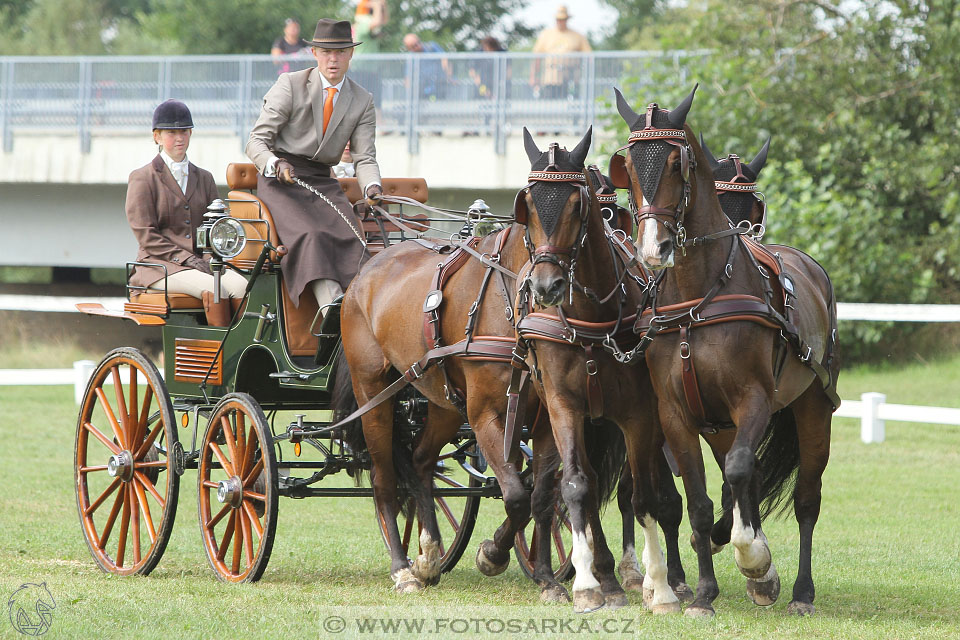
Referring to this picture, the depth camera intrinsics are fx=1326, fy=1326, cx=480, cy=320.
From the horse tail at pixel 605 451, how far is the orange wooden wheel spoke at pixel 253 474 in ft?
5.37

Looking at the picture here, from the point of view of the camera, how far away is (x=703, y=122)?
630 inches

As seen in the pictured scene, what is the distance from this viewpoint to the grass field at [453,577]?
5461mm

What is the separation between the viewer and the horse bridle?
5.33m

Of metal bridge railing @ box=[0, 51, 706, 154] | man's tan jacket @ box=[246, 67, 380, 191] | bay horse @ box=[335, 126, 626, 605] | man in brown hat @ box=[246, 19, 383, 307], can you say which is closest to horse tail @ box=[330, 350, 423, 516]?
bay horse @ box=[335, 126, 626, 605]

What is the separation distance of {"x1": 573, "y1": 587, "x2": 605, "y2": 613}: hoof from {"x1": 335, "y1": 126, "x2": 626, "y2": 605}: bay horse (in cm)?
22

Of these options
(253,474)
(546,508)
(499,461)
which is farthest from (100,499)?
(546,508)

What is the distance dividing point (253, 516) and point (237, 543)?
23 cm

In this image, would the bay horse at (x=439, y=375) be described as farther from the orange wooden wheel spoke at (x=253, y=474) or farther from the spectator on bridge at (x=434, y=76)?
the spectator on bridge at (x=434, y=76)

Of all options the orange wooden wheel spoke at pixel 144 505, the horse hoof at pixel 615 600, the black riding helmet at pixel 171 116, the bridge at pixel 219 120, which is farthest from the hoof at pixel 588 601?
the bridge at pixel 219 120

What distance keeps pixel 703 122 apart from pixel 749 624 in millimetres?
11216

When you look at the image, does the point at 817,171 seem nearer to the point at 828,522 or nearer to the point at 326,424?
the point at 828,522

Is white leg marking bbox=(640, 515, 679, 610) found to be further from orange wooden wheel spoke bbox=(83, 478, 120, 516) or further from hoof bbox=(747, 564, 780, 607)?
orange wooden wheel spoke bbox=(83, 478, 120, 516)

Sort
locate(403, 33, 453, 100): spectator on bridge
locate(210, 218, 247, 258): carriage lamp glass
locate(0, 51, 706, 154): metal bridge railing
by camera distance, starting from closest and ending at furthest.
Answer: locate(210, 218, 247, 258): carriage lamp glass
locate(0, 51, 706, 154): metal bridge railing
locate(403, 33, 453, 100): spectator on bridge

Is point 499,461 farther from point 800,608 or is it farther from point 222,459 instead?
point 222,459
